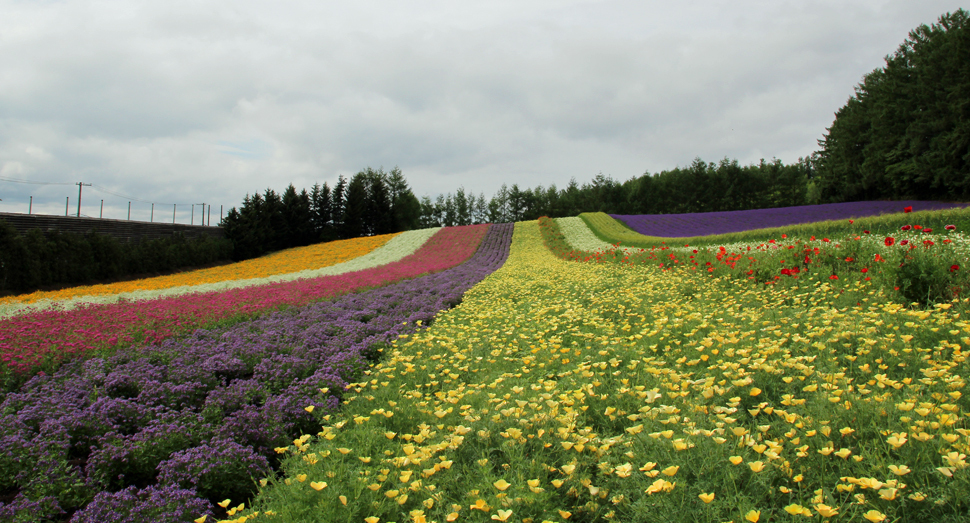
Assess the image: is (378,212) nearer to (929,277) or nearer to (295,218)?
(295,218)

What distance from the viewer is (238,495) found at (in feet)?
10.2

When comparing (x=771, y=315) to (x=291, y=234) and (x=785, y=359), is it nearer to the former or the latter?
(x=785, y=359)

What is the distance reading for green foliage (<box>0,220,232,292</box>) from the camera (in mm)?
16453

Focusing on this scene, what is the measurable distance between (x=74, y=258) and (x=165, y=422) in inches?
836

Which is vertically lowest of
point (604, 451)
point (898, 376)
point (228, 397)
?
point (228, 397)

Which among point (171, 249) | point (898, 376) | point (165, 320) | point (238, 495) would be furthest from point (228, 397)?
point (171, 249)

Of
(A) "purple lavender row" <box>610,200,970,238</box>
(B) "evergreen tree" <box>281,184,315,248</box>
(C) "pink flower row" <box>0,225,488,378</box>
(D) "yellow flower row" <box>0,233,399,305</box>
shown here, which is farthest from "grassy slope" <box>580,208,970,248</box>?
(B) "evergreen tree" <box>281,184,315,248</box>

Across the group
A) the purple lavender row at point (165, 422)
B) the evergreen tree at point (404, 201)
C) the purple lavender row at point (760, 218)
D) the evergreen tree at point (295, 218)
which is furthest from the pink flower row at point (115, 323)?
the evergreen tree at point (404, 201)

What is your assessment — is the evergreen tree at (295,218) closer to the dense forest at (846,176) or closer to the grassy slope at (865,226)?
the dense forest at (846,176)

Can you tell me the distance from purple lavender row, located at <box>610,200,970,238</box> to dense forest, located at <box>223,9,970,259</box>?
4.01 metres

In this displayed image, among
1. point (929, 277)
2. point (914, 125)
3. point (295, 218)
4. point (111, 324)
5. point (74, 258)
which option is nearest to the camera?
point (929, 277)

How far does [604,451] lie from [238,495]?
101 inches

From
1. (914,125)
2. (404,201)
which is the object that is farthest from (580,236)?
(404,201)

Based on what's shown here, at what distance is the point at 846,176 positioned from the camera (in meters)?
41.4
